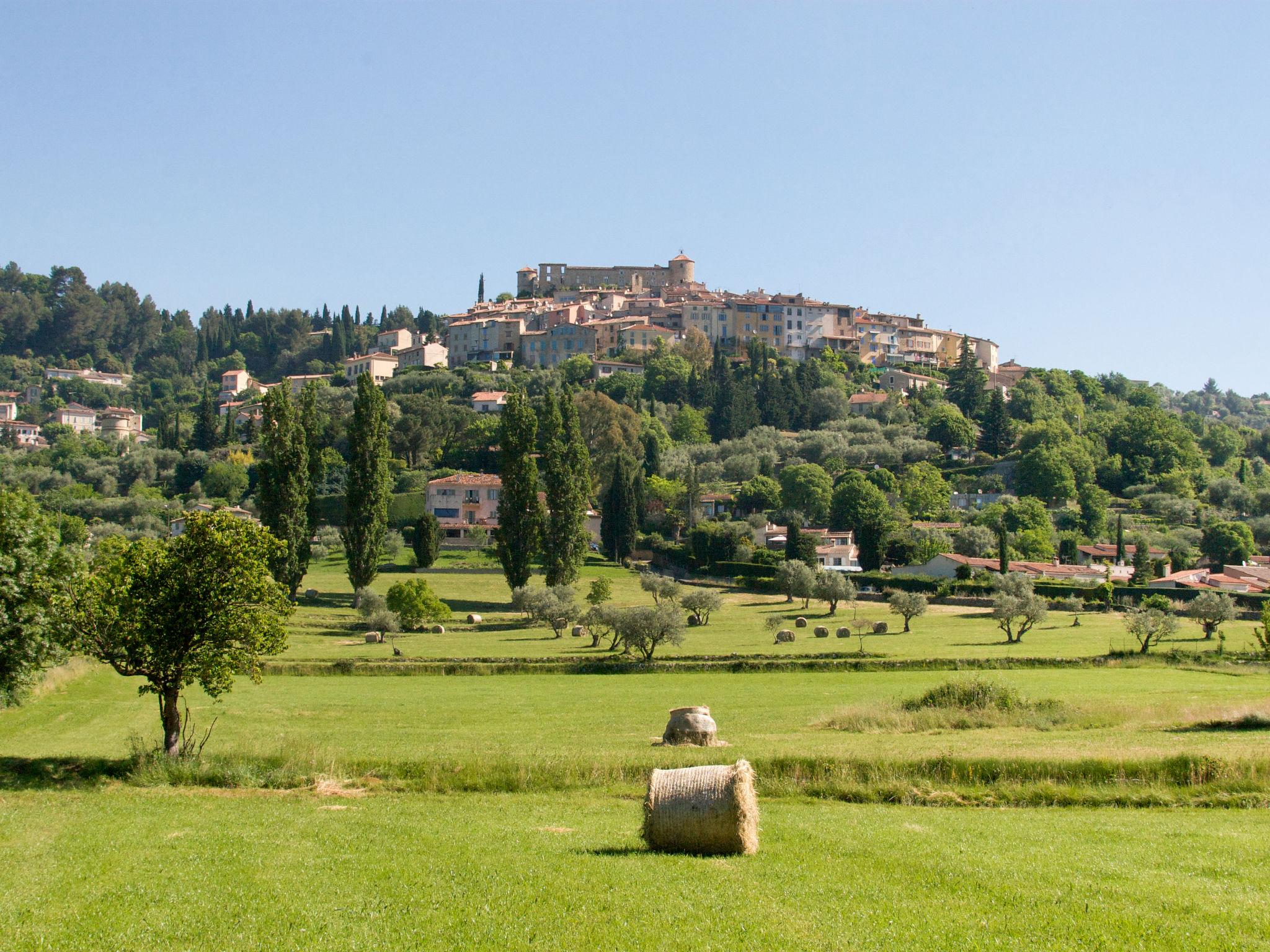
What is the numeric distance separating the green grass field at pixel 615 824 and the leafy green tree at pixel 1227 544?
2588 inches

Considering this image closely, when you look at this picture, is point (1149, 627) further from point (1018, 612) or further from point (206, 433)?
point (206, 433)

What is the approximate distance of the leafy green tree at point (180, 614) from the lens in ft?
73.8

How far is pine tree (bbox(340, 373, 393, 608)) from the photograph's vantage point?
63469 mm

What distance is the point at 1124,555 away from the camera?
3812 inches

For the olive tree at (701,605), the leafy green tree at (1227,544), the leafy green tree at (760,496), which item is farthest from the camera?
the leafy green tree at (760,496)

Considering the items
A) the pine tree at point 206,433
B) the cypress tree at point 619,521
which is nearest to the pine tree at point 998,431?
the cypress tree at point 619,521

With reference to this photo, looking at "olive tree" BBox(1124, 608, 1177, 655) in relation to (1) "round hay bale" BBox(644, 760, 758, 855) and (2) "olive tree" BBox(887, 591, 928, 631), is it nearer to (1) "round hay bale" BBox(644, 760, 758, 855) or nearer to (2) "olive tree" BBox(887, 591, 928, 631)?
(2) "olive tree" BBox(887, 591, 928, 631)

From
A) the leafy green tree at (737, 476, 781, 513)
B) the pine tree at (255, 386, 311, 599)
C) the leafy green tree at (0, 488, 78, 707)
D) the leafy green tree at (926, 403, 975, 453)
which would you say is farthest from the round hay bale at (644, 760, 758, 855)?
the leafy green tree at (926, 403, 975, 453)

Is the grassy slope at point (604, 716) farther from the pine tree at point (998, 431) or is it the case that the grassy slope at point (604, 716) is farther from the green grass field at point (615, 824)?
the pine tree at point (998, 431)

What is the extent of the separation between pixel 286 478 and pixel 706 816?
50126 millimetres

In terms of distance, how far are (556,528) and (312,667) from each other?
2545cm

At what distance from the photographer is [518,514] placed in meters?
66.4

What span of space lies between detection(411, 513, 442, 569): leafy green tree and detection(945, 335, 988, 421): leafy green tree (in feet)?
278

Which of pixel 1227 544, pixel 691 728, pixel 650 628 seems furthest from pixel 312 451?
pixel 1227 544
